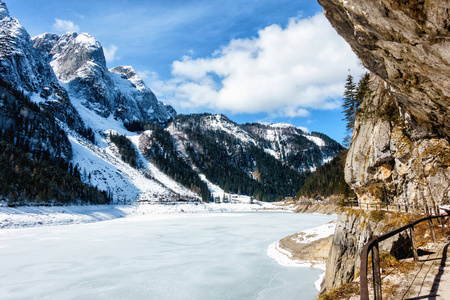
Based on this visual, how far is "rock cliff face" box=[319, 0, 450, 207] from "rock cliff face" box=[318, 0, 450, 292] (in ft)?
0.10

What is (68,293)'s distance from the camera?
17406mm

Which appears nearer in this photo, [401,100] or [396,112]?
[401,100]

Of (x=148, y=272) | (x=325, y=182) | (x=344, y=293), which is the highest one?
(x=325, y=182)

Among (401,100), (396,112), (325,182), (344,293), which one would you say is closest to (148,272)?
(344,293)

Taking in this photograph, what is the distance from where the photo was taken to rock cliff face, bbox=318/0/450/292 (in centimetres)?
901

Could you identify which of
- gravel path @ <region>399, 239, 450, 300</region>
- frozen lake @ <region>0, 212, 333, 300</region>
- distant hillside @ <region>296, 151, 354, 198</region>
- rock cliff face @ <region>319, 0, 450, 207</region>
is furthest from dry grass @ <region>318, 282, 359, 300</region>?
distant hillside @ <region>296, 151, 354, 198</region>

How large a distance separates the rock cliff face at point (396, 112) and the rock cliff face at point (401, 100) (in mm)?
30

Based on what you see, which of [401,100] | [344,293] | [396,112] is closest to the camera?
[344,293]

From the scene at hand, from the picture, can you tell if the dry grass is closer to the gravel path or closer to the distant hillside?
the gravel path

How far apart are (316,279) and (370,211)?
7300 mm

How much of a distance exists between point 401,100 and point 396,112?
561 centimetres

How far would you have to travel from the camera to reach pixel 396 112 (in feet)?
65.5

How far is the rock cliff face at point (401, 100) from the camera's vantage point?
8.88 m

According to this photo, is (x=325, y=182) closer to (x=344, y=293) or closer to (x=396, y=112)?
(x=396, y=112)
